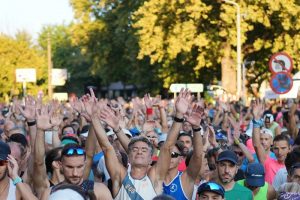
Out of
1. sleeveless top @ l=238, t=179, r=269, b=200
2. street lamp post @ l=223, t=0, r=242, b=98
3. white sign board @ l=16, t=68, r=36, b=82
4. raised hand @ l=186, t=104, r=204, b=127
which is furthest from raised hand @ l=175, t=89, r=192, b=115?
white sign board @ l=16, t=68, r=36, b=82

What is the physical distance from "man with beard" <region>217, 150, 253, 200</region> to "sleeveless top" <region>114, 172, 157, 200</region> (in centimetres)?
88

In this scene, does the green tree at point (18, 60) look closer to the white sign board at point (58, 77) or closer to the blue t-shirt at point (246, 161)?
the white sign board at point (58, 77)

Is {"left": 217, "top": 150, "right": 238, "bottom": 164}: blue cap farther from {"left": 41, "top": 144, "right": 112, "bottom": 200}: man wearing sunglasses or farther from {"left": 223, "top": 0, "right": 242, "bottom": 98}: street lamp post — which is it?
{"left": 223, "top": 0, "right": 242, "bottom": 98}: street lamp post

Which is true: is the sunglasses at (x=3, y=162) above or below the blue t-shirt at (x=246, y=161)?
above

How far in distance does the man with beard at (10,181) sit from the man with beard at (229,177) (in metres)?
1.93

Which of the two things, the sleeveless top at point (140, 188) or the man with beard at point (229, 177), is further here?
the man with beard at point (229, 177)

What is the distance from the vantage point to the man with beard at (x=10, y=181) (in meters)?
6.80

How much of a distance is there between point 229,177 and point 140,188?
1038mm

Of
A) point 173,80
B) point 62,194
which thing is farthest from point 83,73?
point 62,194

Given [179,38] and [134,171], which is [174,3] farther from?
[134,171]

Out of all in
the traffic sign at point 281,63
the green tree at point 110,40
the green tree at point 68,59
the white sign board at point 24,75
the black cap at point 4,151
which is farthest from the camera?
the green tree at point 68,59

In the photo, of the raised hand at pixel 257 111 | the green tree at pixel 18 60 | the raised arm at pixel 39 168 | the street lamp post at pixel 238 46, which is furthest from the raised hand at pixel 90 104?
the green tree at pixel 18 60

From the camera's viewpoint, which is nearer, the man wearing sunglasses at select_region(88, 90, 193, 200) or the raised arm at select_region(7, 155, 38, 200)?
the raised arm at select_region(7, 155, 38, 200)

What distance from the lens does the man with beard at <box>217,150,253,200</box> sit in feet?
25.8
